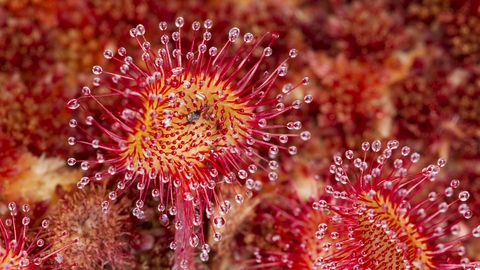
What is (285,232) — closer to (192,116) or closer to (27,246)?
(192,116)

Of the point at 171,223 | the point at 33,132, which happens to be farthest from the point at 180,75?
the point at 33,132

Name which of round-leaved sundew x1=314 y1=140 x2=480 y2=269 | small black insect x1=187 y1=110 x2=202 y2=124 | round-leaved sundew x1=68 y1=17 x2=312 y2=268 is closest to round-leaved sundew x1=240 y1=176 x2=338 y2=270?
round-leaved sundew x1=314 y1=140 x2=480 y2=269

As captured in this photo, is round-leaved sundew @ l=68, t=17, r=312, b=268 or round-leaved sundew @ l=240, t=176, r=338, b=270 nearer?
round-leaved sundew @ l=68, t=17, r=312, b=268

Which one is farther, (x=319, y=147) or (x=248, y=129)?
(x=319, y=147)

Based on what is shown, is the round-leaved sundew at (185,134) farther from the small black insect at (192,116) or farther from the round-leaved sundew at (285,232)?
the round-leaved sundew at (285,232)

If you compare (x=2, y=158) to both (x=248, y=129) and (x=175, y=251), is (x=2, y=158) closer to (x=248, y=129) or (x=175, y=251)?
(x=175, y=251)

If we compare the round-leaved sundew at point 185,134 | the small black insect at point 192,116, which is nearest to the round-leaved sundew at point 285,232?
the round-leaved sundew at point 185,134

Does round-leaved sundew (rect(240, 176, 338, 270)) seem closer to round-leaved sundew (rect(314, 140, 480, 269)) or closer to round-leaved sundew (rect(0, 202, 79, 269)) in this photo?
round-leaved sundew (rect(314, 140, 480, 269))

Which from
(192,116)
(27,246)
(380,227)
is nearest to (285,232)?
(380,227)
